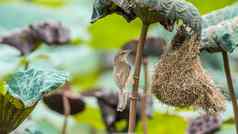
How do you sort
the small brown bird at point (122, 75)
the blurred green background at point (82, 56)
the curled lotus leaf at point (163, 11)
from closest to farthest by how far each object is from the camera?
the curled lotus leaf at point (163, 11) → the small brown bird at point (122, 75) → the blurred green background at point (82, 56)

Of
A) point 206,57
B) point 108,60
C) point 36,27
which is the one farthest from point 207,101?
point 108,60

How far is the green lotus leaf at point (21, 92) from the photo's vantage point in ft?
3.57

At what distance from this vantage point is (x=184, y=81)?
1157 mm

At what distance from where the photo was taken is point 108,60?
391cm

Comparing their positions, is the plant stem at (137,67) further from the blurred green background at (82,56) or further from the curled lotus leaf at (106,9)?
the blurred green background at (82,56)

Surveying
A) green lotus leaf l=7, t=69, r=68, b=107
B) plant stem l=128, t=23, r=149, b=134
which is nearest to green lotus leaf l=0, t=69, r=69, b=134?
green lotus leaf l=7, t=69, r=68, b=107

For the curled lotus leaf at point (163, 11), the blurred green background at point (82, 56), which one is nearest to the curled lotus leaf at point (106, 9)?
the curled lotus leaf at point (163, 11)

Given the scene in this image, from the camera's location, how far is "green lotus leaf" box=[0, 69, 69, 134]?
1088mm

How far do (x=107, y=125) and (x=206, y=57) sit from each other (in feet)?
2.12

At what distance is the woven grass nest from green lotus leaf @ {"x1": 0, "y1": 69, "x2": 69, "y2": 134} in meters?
0.17

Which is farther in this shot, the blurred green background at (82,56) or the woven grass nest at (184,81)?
the blurred green background at (82,56)

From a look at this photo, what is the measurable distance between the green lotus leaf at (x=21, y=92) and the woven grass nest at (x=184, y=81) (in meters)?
0.17

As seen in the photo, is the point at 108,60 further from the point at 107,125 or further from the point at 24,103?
the point at 24,103

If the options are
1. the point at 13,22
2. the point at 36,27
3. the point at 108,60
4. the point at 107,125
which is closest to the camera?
the point at 36,27
